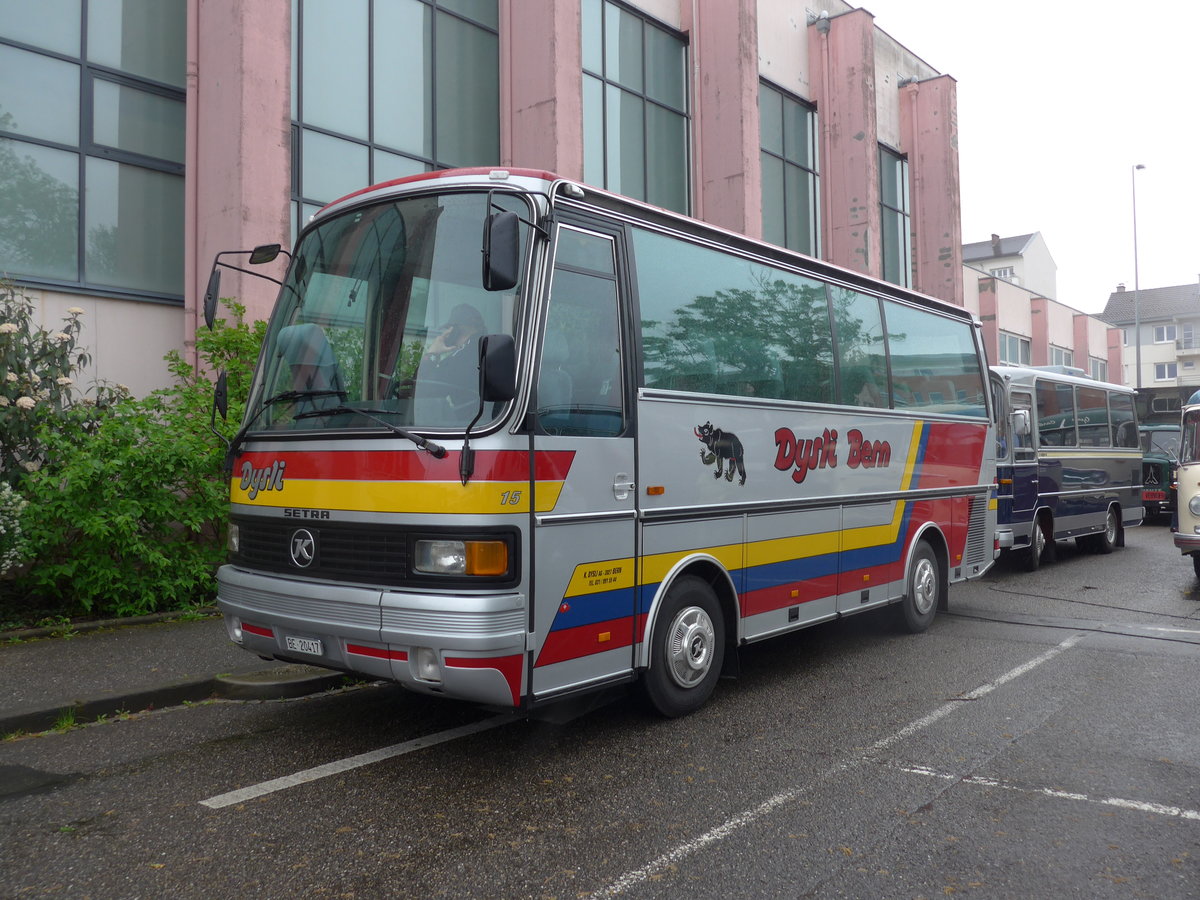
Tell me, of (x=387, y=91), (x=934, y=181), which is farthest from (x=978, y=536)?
(x=934, y=181)

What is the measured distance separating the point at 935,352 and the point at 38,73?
10183 mm

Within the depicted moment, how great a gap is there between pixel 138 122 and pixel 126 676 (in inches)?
306

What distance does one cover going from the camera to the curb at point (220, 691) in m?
6.30

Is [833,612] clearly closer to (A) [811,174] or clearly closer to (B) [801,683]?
(B) [801,683]

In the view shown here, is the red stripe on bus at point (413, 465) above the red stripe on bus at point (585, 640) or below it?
above

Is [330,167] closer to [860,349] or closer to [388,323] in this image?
[860,349]

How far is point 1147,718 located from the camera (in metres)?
6.25

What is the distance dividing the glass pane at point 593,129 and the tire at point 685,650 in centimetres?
1226

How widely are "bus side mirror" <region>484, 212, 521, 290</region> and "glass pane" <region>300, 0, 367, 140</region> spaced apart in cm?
967

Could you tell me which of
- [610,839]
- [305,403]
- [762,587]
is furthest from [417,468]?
[762,587]

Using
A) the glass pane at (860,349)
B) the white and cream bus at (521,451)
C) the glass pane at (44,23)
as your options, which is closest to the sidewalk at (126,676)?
the white and cream bus at (521,451)

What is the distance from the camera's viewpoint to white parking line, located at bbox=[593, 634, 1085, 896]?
3.92 m

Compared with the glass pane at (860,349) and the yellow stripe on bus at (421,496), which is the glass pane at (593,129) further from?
the yellow stripe on bus at (421,496)

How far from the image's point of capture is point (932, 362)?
32.2ft
